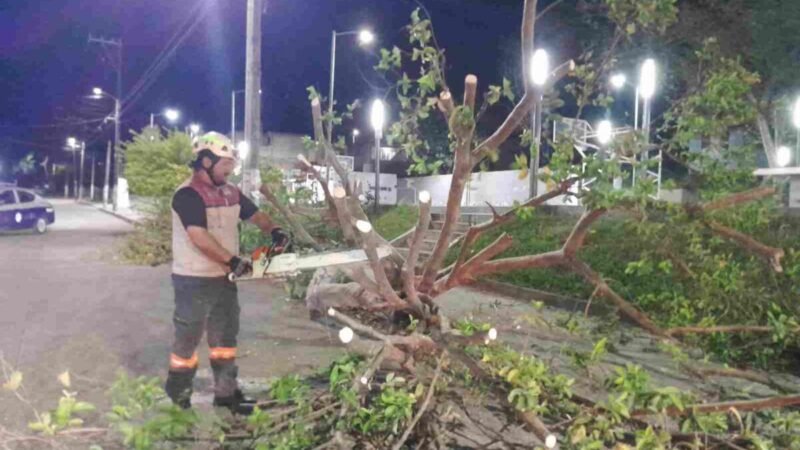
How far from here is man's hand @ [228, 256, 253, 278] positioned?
441 cm

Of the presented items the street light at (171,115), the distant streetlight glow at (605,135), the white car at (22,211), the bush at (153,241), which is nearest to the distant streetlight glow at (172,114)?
the street light at (171,115)

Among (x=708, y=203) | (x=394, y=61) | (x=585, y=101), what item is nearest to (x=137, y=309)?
(x=394, y=61)

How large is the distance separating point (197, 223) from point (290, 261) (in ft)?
2.07

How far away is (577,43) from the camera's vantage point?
16.5 metres

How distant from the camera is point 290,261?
4.50 meters

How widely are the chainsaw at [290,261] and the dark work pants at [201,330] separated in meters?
0.26

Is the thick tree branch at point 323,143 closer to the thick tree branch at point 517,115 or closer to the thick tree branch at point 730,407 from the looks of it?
the thick tree branch at point 517,115

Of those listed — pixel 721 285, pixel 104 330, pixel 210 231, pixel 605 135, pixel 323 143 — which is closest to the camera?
pixel 210 231

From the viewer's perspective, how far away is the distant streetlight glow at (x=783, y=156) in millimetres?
15125

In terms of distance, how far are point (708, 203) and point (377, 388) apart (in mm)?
2535

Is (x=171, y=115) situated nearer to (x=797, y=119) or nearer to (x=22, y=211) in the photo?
(x=22, y=211)

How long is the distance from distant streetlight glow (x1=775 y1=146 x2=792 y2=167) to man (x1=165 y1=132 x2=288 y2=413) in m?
13.5

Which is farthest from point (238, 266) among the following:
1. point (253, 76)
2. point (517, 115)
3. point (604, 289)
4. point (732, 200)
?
point (253, 76)

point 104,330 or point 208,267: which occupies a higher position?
point 208,267
